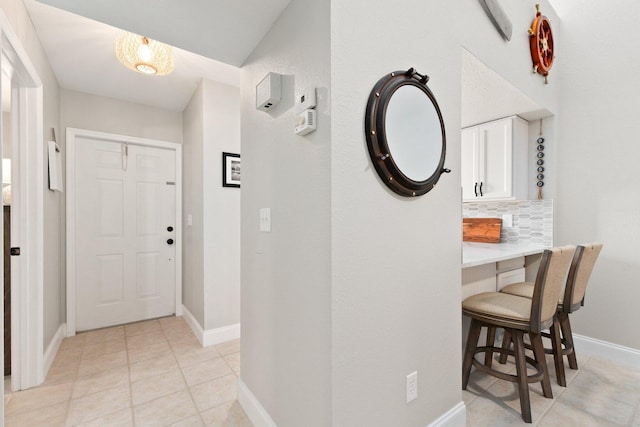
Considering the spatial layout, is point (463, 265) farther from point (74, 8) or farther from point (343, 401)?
point (74, 8)

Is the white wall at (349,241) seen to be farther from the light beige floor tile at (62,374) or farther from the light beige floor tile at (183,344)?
the light beige floor tile at (62,374)

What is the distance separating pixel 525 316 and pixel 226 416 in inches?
71.5

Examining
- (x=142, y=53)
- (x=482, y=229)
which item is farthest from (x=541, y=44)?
(x=142, y=53)

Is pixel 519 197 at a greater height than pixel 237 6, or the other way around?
pixel 237 6

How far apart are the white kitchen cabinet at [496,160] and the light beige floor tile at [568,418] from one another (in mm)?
1596

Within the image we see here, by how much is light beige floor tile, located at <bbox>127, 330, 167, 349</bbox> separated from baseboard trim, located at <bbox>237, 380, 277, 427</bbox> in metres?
1.35

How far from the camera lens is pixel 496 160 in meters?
2.70

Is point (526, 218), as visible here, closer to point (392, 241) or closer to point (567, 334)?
point (567, 334)

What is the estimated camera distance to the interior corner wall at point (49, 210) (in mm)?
1845

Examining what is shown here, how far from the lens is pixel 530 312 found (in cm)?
166

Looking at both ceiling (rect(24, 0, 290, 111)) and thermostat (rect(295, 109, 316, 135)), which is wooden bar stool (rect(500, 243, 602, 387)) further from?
ceiling (rect(24, 0, 290, 111))

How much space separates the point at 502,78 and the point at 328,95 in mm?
1504

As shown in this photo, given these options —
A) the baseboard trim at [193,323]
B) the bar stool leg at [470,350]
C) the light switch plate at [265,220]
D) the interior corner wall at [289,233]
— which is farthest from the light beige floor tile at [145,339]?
the bar stool leg at [470,350]

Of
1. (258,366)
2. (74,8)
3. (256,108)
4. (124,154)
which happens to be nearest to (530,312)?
(258,366)
